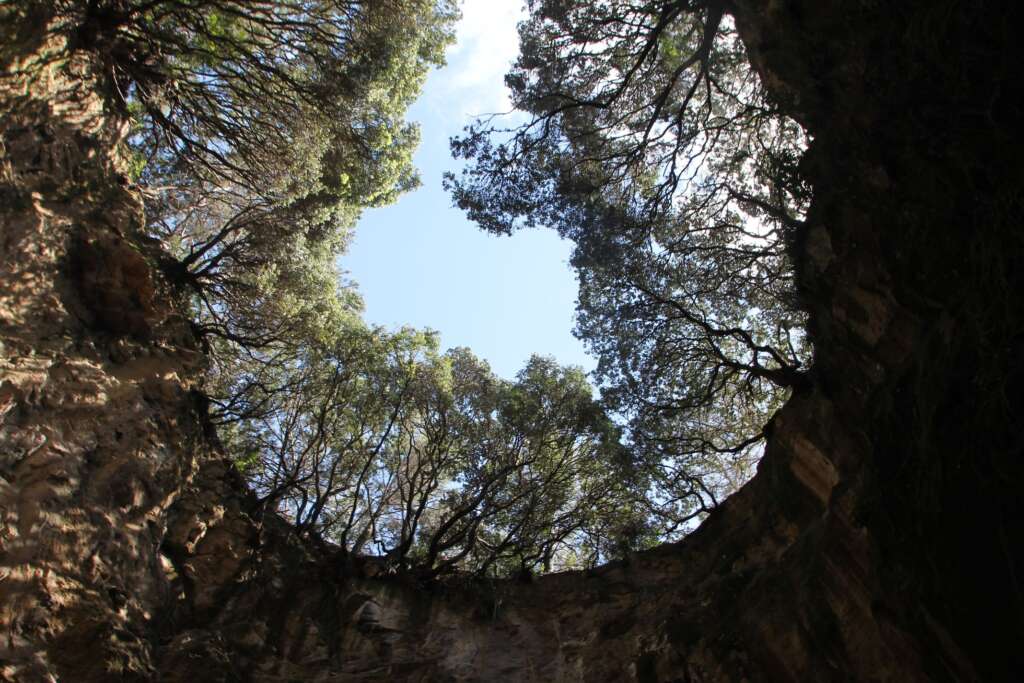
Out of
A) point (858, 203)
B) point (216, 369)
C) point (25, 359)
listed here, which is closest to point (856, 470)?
point (858, 203)

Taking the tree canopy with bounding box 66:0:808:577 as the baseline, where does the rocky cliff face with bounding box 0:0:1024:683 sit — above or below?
below

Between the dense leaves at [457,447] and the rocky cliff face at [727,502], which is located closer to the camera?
the rocky cliff face at [727,502]

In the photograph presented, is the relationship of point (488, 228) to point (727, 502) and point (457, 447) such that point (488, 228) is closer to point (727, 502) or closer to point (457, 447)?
point (457, 447)

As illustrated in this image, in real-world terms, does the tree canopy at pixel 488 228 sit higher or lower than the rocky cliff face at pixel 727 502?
higher

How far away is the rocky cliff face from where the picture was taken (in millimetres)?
5301

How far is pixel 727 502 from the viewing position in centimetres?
1112

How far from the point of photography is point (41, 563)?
6734 millimetres

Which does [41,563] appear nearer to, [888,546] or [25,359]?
[25,359]

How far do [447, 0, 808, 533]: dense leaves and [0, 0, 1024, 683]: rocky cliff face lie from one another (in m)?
2.45

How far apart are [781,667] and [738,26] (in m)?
9.67

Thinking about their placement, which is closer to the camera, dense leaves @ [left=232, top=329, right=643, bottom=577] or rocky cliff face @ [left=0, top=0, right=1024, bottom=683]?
rocky cliff face @ [left=0, top=0, right=1024, bottom=683]

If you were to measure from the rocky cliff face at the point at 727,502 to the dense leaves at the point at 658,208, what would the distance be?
8.02ft

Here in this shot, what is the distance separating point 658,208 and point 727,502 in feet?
20.2

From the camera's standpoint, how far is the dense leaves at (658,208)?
1242 centimetres
